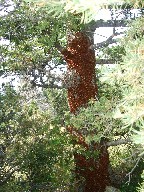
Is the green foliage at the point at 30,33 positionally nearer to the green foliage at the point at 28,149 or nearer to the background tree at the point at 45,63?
the background tree at the point at 45,63

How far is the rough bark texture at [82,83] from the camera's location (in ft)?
30.6

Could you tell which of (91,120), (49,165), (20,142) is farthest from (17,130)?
(91,120)

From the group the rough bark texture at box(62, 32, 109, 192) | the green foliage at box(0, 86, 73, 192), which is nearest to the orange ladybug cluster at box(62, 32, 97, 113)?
the rough bark texture at box(62, 32, 109, 192)

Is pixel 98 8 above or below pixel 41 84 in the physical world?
below

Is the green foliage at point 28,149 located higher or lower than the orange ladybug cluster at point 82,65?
lower

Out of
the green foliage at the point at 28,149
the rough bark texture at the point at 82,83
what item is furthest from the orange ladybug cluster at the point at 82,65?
the green foliage at the point at 28,149

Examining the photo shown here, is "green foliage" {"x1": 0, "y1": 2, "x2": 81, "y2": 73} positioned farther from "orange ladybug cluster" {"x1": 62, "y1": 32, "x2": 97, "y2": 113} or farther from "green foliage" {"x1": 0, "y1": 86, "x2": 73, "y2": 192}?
"green foliage" {"x1": 0, "y1": 86, "x2": 73, "y2": 192}

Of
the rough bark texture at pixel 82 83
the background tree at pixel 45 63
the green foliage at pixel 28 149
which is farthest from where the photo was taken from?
the green foliage at pixel 28 149

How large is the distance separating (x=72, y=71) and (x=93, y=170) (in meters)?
2.85

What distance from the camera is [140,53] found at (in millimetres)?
3395

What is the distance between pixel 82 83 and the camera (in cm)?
947

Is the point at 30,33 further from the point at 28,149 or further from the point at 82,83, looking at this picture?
the point at 28,149

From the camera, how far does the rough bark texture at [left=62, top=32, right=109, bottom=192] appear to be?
9328 mm

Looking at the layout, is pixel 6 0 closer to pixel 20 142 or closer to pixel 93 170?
pixel 20 142
